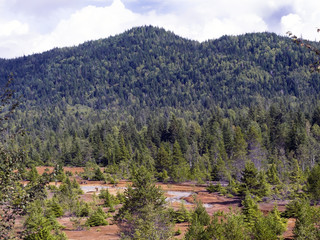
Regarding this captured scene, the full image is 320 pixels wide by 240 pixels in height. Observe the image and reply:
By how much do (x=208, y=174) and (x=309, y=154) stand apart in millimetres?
25228

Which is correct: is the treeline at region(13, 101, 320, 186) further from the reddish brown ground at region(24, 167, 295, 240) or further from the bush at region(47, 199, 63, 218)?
the bush at region(47, 199, 63, 218)

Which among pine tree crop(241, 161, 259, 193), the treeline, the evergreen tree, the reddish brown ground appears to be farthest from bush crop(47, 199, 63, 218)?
pine tree crop(241, 161, 259, 193)

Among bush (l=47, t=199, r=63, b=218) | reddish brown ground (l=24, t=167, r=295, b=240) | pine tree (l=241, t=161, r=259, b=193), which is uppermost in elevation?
pine tree (l=241, t=161, r=259, b=193)

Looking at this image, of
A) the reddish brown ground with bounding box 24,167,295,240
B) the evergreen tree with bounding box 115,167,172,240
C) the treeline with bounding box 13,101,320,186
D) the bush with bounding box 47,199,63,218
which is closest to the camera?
the evergreen tree with bounding box 115,167,172,240

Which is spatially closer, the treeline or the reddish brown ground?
the reddish brown ground

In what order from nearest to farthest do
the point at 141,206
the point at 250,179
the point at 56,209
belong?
the point at 141,206, the point at 56,209, the point at 250,179

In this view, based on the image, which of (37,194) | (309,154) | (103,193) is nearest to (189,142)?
(309,154)

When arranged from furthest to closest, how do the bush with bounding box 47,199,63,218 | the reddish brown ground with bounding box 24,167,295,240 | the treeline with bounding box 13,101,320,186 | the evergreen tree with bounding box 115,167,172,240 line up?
the treeline with bounding box 13,101,320,186 → the bush with bounding box 47,199,63,218 → the reddish brown ground with bounding box 24,167,295,240 → the evergreen tree with bounding box 115,167,172,240

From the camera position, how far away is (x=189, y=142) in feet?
344

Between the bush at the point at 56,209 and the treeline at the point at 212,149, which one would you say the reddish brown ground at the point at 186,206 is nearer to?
the bush at the point at 56,209

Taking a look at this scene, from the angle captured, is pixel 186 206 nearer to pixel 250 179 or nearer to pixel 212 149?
pixel 250 179

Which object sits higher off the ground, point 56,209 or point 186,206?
point 56,209

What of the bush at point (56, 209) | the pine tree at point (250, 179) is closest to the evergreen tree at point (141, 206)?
the bush at point (56, 209)

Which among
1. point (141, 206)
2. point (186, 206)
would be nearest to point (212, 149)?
point (186, 206)
